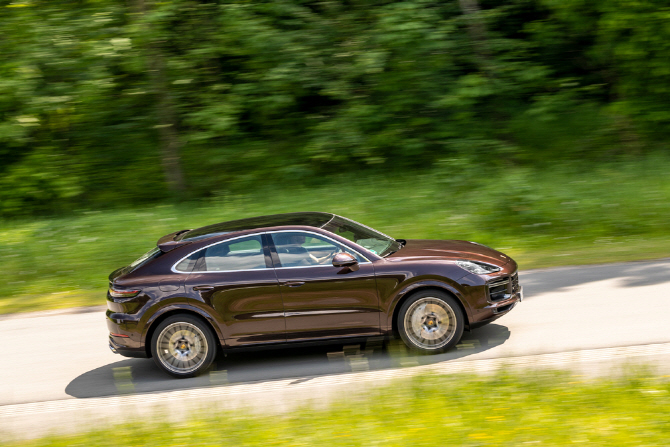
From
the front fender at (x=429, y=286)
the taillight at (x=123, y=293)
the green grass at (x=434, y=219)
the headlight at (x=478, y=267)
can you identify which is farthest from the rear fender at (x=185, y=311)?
the green grass at (x=434, y=219)

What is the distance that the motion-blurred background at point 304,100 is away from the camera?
17797mm

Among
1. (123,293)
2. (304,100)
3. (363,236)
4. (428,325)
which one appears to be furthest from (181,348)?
(304,100)

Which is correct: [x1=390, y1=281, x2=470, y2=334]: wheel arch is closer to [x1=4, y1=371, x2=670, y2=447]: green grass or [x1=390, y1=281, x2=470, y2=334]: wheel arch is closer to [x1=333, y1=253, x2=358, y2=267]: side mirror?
→ [x1=333, y1=253, x2=358, y2=267]: side mirror

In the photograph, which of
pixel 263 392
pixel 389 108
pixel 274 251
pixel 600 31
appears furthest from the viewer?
pixel 389 108

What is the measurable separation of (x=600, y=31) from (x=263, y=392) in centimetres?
1464

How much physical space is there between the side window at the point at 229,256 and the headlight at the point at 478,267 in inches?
82.4

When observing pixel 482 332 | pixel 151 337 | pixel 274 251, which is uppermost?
pixel 274 251

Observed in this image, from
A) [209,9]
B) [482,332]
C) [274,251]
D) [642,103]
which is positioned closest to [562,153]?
[642,103]

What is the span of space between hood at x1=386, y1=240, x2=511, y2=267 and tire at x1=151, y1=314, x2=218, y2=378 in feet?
6.92

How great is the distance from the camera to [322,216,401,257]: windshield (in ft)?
25.2

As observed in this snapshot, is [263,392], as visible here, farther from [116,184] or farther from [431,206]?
[116,184]

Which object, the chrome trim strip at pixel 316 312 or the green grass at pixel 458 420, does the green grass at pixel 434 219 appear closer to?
the chrome trim strip at pixel 316 312

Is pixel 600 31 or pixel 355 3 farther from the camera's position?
pixel 355 3

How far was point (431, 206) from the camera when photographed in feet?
49.6
